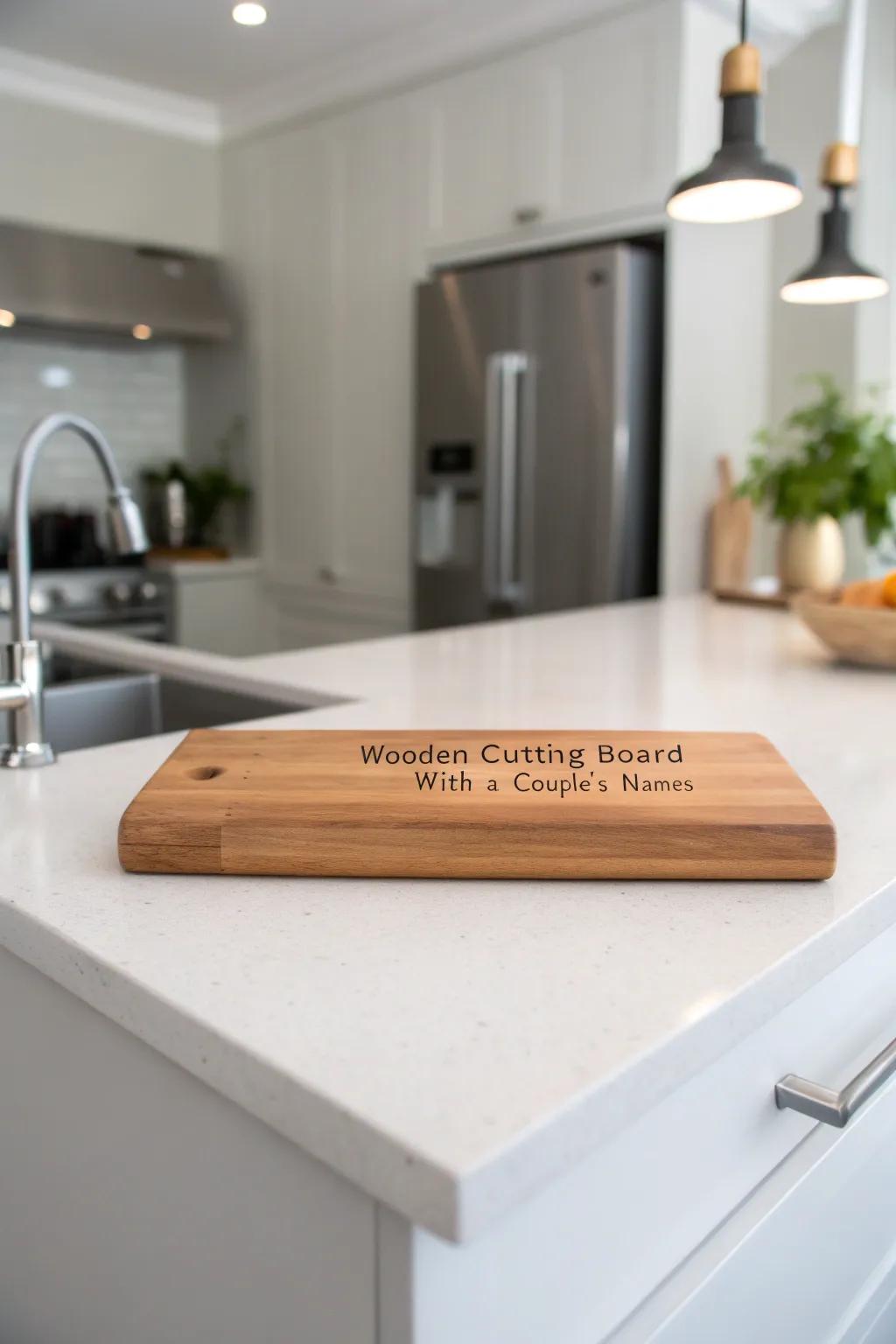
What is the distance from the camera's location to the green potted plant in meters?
2.21

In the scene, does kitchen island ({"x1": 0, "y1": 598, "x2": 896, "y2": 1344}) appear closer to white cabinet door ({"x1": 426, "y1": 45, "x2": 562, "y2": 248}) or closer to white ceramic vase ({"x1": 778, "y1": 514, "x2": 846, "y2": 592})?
white ceramic vase ({"x1": 778, "y1": 514, "x2": 846, "y2": 592})

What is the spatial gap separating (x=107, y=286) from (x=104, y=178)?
47cm

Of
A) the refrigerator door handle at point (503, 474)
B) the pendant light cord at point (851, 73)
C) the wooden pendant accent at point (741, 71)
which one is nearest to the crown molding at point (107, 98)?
the refrigerator door handle at point (503, 474)

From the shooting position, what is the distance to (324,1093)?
1.62 feet

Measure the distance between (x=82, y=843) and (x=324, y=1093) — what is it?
1.27 ft

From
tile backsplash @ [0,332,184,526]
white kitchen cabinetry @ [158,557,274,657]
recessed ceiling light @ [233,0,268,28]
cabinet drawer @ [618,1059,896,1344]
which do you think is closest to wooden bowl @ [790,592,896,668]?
cabinet drawer @ [618,1059,896,1344]

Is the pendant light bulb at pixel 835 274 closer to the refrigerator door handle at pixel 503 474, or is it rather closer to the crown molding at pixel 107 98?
the refrigerator door handle at pixel 503 474

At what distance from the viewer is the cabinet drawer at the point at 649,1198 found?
1.71 feet

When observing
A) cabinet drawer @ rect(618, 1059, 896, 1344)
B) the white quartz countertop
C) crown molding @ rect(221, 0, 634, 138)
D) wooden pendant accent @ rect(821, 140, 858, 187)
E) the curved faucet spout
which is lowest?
cabinet drawer @ rect(618, 1059, 896, 1344)

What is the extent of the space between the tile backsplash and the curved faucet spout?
3005 millimetres

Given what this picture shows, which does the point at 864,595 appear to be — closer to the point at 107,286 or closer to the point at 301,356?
the point at 301,356

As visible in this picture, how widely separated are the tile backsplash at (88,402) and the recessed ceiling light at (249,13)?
1276 millimetres

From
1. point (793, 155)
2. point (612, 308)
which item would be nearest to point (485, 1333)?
point (612, 308)

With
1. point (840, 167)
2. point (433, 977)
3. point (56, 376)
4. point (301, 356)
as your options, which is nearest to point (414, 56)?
point (301, 356)
